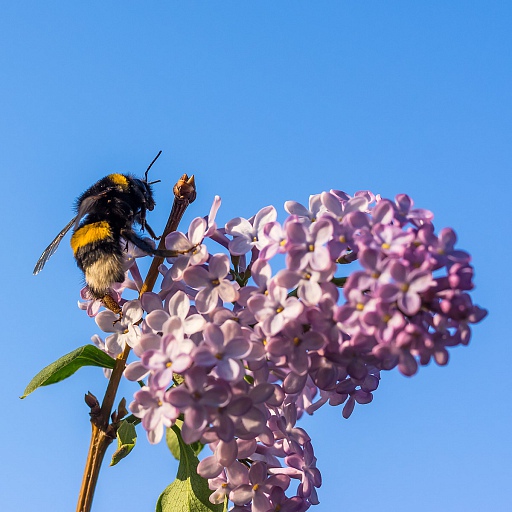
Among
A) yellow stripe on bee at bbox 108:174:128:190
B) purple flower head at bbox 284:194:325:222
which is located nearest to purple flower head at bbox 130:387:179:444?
purple flower head at bbox 284:194:325:222

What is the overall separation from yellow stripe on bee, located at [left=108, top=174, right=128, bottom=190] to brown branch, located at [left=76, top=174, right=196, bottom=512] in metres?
0.77

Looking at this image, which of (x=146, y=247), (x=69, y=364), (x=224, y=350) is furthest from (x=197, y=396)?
(x=69, y=364)

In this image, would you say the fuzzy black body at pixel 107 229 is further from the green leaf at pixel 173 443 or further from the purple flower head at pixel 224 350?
the green leaf at pixel 173 443

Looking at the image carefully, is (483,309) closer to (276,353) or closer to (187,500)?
(276,353)

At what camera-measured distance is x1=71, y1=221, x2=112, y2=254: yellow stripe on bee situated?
14.7 ft

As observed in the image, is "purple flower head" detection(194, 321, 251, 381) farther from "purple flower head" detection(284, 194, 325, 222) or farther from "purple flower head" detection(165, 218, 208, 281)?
"purple flower head" detection(284, 194, 325, 222)

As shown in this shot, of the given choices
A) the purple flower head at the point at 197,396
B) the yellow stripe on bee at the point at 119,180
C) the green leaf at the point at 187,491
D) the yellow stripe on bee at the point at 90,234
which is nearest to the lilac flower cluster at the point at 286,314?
the purple flower head at the point at 197,396

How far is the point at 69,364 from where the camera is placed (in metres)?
4.48

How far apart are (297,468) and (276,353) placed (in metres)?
1.10

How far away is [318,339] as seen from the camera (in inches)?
139

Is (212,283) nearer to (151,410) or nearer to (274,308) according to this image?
(274,308)

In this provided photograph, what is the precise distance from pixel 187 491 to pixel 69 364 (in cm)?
91

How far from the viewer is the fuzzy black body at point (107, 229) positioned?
4.31m

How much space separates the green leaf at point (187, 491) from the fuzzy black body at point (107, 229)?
0.87 metres
